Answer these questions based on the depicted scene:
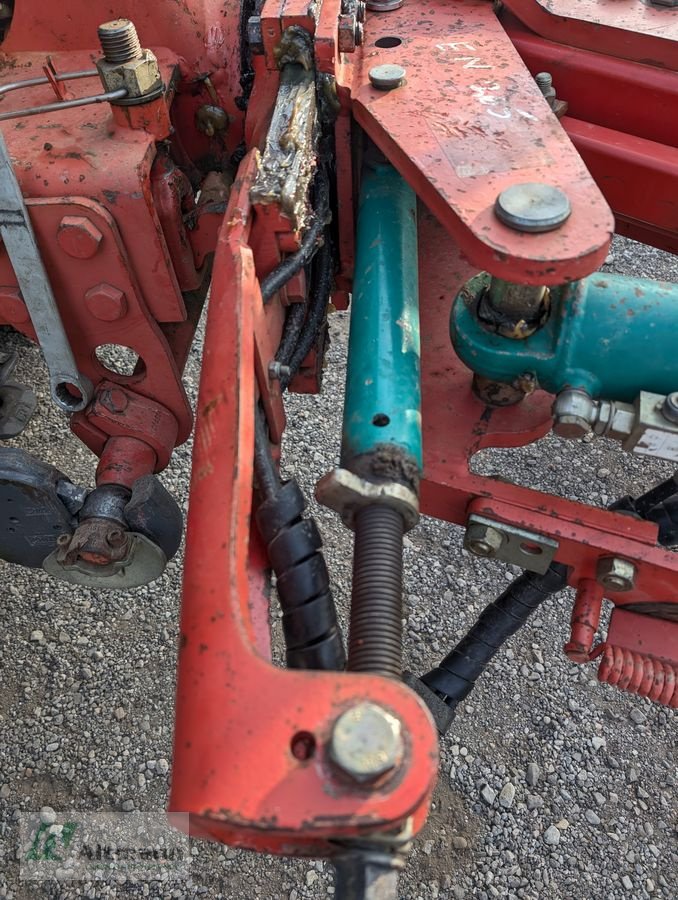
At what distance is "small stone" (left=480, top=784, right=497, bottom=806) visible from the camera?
193cm

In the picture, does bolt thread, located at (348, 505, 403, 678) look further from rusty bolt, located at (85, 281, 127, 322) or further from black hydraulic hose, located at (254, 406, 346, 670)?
rusty bolt, located at (85, 281, 127, 322)

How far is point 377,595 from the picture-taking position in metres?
0.87

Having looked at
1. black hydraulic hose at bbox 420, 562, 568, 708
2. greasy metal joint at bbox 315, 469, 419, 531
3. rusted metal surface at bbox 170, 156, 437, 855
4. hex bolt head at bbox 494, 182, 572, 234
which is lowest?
black hydraulic hose at bbox 420, 562, 568, 708

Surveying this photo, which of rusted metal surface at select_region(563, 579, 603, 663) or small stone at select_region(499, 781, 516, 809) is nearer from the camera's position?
rusted metal surface at select_region(563, 579, 603, 663)

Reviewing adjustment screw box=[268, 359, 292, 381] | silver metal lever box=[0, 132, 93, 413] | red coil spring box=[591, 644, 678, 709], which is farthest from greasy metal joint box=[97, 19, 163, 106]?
red coil spring box=[591, 644, 678, 709]

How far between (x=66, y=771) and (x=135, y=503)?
97cm

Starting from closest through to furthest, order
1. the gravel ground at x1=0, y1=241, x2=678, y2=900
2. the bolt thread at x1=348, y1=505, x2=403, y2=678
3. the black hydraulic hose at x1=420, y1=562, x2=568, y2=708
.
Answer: the bolt thread at x1=348, y1=505, x2=403, y2=678 < the black hydraulic hose at x1=420, y1=562, x2=568, y2=708 < the gravel ground at x1=0, y1=241, x2=678, y2=900

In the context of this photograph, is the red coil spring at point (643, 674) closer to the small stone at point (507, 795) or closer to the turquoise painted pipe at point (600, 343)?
the turquoise painted pipe at point (600, 343)

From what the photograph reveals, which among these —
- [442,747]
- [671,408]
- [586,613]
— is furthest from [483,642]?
[671,408]

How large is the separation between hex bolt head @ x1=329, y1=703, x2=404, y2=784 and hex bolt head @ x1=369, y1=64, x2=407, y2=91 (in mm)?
1025

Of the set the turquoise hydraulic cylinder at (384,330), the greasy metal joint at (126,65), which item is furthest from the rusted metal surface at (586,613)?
the greasy metal joint at (126,65)

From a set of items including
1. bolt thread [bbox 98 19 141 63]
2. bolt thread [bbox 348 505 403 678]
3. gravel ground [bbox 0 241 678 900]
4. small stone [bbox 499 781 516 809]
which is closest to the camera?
bolt thread [bbox 348 505 403 678]

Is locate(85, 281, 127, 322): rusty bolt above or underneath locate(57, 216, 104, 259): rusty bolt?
underneath

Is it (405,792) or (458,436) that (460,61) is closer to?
(458,436)
